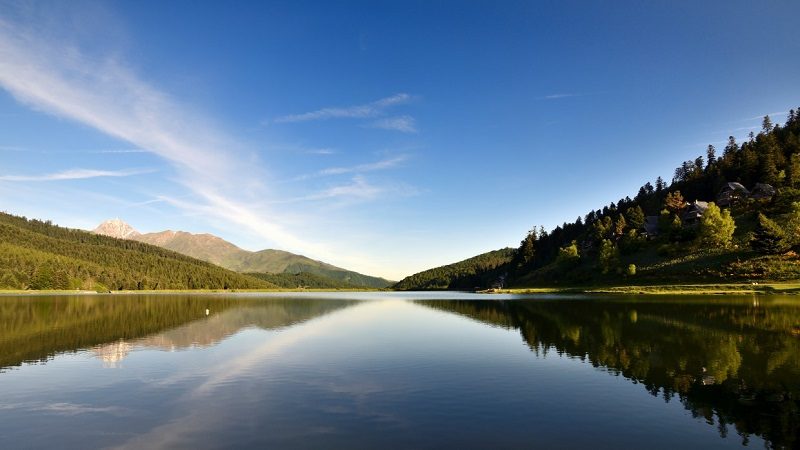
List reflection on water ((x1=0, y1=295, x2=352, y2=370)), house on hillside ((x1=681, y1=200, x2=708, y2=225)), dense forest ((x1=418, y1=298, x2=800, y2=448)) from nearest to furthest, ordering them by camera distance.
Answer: dense forest ((x1=418, y1=298, x2=800, y2=448)) < reflection on water ((x1=0, y1=295, x2=352, y2=370)) < house on hillside ((x1=681, y1=200, x2=708, y2=225))

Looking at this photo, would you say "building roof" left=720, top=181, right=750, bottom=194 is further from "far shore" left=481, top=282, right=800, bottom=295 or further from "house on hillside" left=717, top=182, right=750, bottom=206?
"far shore" left=481, top=282, right=800, bottom=295

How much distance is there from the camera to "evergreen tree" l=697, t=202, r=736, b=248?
448ft

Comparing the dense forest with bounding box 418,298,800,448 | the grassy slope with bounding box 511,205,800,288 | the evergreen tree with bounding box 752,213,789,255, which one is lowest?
the dense forest with bounding box 418,298,800,448

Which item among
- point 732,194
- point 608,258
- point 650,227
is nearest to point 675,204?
point 650,227

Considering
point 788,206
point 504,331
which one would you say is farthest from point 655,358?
point 788,206

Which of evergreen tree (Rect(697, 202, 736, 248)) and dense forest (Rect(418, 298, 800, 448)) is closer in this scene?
dense forest (Rect(418, 298, 800, 448))

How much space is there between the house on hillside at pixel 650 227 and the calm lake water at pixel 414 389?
466 ft

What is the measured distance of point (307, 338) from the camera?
55.4 m

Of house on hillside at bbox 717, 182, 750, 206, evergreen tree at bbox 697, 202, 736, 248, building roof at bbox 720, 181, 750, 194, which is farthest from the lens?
building roof at bbox 720, 181, 750, 194

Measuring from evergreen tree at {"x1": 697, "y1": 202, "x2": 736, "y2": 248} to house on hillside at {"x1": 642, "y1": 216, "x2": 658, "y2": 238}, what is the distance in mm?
40514

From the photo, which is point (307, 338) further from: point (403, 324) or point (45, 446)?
point (45, 446)

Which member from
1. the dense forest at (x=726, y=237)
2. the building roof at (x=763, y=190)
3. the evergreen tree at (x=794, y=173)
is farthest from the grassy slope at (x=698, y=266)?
the evergreen tree at (x=794, y=173)

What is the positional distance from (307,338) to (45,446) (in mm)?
36532

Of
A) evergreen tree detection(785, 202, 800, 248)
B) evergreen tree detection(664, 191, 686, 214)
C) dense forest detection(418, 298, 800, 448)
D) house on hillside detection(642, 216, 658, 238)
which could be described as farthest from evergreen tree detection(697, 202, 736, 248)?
dense forest detection(418, 298, 800, 448)
